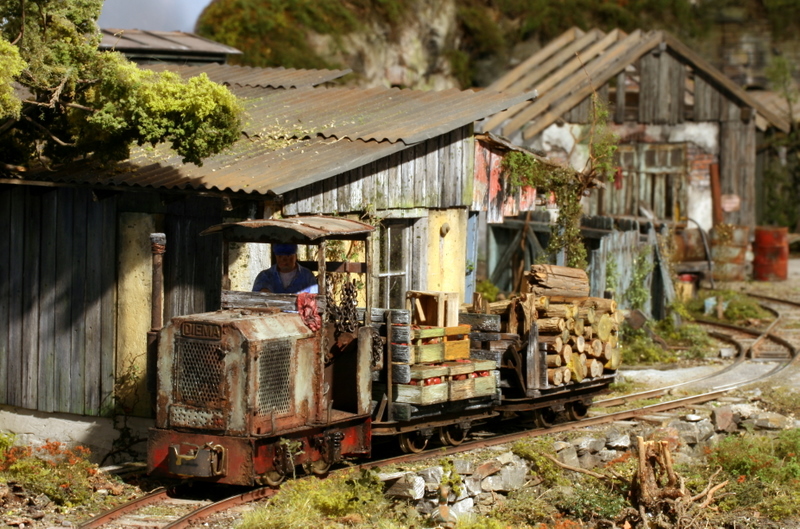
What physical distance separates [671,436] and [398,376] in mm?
3519

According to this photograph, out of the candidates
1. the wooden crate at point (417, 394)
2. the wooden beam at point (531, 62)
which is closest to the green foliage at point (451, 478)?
the wooden crate at point (417, 394)

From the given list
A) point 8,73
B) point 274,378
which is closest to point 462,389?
point 274,378

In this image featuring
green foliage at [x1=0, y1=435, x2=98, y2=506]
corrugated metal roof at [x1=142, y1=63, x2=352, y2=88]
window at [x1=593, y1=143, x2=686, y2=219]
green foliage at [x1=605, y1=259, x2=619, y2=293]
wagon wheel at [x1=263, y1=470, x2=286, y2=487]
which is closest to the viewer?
wagon wheel at [x1=263, y1=470, x2=286, y2=487]

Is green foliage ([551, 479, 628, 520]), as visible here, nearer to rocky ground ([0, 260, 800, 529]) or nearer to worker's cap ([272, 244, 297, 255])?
rocky ground ([0, 260, 800, 529])

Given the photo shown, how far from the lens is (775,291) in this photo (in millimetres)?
25812

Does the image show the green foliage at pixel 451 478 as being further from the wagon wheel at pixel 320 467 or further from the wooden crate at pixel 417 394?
the wagon wheel at pixel 320 467

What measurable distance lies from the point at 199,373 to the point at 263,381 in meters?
0.60

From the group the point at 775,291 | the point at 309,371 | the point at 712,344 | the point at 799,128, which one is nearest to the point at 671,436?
the point at 309,371

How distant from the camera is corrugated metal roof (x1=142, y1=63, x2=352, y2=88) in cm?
1737

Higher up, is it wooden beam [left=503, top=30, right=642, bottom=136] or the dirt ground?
wooden beam [left=503, top=30, right=642, bottom=136]

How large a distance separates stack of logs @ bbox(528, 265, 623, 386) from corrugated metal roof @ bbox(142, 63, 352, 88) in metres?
6.02

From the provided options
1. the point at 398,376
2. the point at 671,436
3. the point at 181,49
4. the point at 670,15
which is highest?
the point at 670,15

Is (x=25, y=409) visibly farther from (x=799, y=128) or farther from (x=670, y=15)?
(x=670, y=15)

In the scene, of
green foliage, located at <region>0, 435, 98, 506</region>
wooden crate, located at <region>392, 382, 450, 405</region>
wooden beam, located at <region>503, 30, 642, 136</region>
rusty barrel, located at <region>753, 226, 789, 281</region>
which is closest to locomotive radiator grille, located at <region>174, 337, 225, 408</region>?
green foliage, located at <region>0, 435, 98, 506</region>
